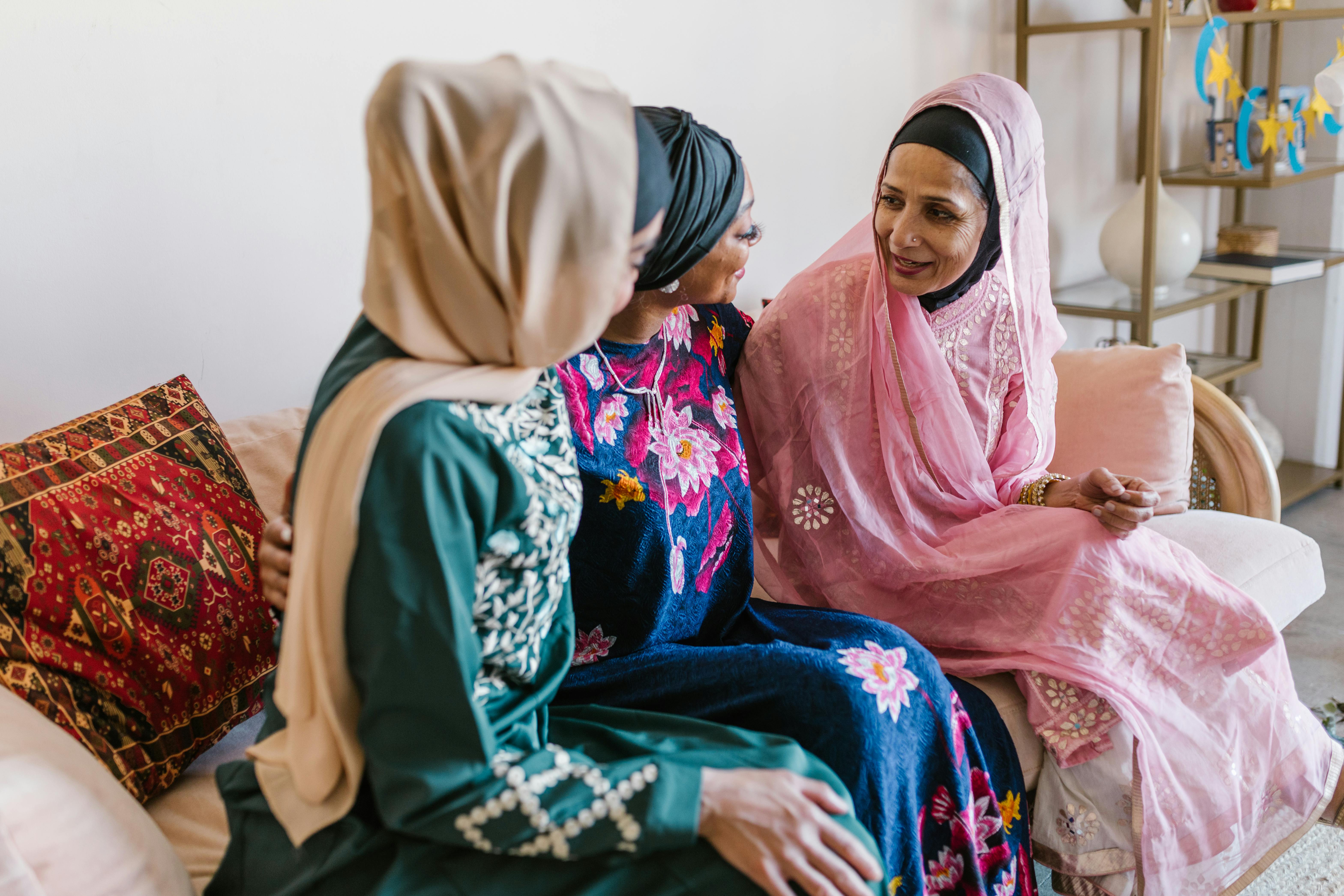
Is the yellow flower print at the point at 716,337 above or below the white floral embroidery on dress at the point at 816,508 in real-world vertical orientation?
above

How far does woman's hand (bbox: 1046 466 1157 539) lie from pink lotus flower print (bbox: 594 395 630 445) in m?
0.72

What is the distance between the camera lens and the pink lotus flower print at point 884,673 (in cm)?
128

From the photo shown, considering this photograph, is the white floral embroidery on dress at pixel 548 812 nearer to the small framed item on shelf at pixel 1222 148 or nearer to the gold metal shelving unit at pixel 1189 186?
the gold metal shelving unit at pixel 1189 186

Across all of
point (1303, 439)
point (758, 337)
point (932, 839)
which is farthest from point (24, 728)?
point (1303, 439)

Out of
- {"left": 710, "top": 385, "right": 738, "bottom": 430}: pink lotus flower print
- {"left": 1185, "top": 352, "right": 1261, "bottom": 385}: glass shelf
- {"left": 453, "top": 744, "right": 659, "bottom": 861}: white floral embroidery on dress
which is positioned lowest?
{"left": 1185, "top": 352, "right": 1261, "bottom": 385}: glass shelf

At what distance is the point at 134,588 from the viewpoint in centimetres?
128

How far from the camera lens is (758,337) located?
1743 millimetres

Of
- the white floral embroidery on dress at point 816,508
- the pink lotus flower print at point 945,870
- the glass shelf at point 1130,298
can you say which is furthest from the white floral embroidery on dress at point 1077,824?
the glass shelf at point 1130,298

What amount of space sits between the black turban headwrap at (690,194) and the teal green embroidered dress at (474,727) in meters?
0.28

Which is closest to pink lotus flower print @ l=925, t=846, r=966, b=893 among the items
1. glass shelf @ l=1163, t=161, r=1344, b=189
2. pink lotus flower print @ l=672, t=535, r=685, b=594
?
pink lotus flower print @ l=672, t=535, r=685, b=594

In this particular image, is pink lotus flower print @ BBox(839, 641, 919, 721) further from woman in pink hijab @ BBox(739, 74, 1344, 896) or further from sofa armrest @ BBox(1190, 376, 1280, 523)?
sofa armrest @ BBox(1190, 376, 1280, 523)

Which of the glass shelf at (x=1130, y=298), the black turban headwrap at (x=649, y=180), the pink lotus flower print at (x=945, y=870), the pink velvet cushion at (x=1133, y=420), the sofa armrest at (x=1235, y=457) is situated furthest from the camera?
the glass shelf at (x=1130, y=298)

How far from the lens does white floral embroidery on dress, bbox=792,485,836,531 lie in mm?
1719

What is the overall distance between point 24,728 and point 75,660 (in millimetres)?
137
